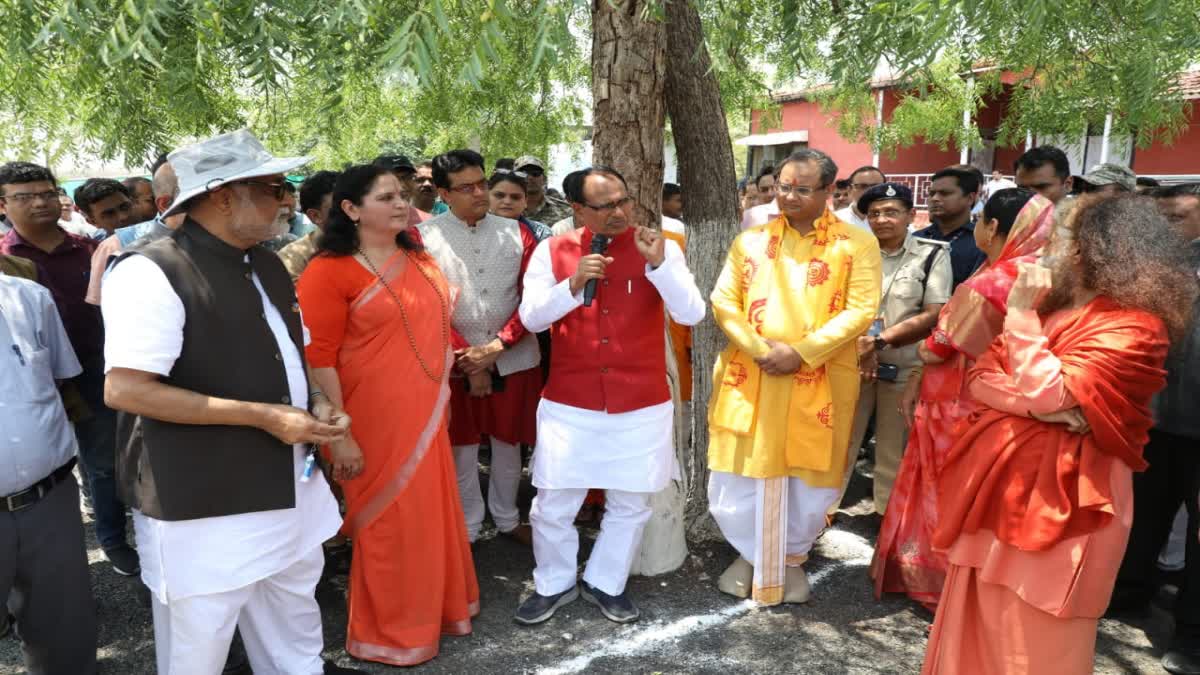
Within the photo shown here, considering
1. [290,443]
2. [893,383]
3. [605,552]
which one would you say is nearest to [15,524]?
[290,443]

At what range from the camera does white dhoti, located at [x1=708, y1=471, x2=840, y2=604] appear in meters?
3.79

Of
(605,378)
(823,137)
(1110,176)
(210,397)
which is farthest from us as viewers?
(823,137)

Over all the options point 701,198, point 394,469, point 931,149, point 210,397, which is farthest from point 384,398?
point 931,149

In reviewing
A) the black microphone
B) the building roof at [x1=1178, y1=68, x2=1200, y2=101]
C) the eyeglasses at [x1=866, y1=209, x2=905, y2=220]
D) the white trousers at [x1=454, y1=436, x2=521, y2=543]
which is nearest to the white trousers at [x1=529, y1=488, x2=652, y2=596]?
the white trousers at [x1=454, y1=436, x2=521, y2=543]

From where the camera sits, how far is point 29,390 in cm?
281

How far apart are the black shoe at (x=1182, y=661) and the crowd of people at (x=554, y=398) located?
0.08ft

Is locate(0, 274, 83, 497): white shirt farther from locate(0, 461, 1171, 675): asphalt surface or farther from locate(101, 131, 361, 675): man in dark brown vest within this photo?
locate(0, 461, 1171, 675): asphalt surface

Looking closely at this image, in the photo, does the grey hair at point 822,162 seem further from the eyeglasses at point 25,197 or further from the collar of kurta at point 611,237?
the eyeglasses at point 25,197

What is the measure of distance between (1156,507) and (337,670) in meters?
3.67

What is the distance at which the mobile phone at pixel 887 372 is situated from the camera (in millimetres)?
4645

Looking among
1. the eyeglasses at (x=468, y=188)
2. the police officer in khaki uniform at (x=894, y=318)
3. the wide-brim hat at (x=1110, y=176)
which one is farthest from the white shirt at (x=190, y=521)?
the wide-brim hat at (x=1110, y=176)

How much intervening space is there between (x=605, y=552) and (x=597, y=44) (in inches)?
95.9

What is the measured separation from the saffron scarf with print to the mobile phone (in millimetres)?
973

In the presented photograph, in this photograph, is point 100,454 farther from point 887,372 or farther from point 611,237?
point 887,372
